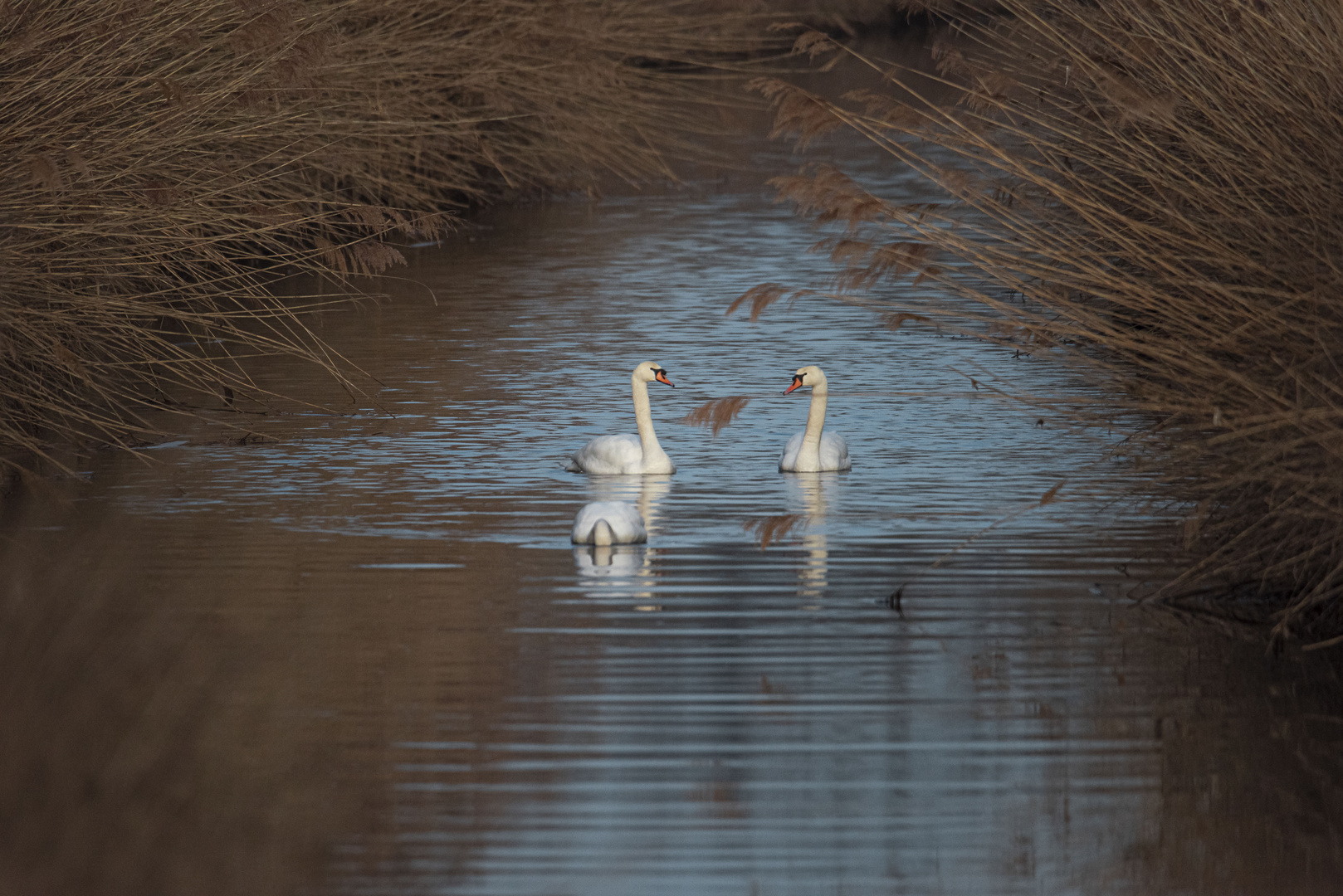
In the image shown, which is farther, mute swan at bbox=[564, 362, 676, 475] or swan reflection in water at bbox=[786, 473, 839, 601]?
mute swan at bbox=[564, 362, 676, 475]

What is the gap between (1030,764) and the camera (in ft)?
18.2

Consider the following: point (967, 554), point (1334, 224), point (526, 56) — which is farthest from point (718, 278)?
point (1334, 224)

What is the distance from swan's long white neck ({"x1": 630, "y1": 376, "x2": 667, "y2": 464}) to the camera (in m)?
10.1

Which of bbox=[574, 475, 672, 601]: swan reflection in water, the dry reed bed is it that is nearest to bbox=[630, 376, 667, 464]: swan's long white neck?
bbox=[574, 475, 672, 601]: swan reflection in water

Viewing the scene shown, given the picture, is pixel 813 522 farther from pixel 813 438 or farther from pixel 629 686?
pixel 629 686

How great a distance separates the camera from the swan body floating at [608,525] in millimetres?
8219

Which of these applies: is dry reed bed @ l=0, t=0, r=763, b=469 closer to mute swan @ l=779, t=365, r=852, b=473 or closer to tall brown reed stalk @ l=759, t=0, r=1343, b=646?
mute swan @ l=779, t=365, r=852, b=473

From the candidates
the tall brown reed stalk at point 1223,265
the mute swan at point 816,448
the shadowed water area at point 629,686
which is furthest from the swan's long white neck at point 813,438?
the tall brown reed stalk at point 1223,265

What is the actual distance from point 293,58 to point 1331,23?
496 centimetres

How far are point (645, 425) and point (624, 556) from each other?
7.05ft

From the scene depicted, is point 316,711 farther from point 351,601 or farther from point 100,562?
point 100,562

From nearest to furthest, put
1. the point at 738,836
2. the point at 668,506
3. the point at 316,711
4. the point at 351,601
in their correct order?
the point at 738,836, the point at 316,711, the point at 351,601, the point at 668,506

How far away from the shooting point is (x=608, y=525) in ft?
26.9

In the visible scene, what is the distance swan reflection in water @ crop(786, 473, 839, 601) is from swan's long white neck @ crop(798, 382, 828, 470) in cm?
5
